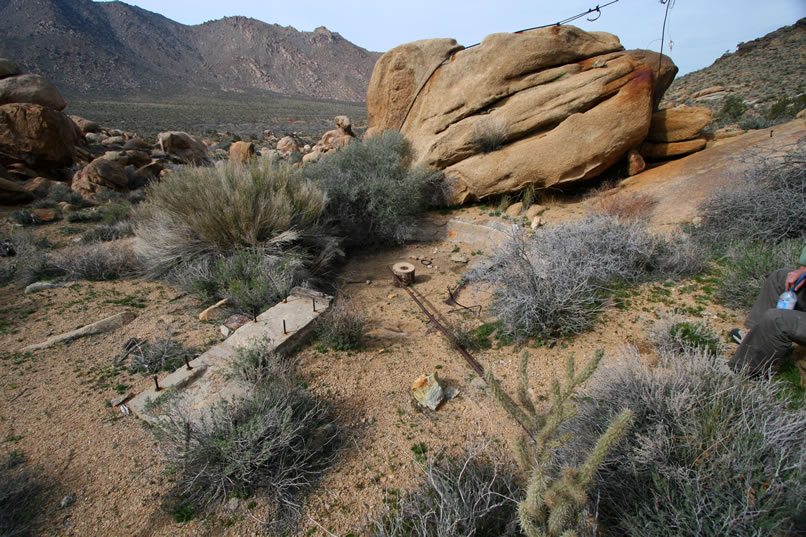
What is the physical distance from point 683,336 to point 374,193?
19.5ft

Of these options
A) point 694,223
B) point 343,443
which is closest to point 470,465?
point 343,443

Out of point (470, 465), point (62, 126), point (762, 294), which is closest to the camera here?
point (470, 465)

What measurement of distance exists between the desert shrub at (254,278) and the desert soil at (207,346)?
446 millimetres

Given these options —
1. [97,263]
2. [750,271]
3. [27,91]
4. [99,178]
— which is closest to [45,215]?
[99,178]

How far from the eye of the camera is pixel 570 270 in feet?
13.5

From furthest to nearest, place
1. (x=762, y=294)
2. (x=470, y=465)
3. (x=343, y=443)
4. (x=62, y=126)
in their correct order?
1. (x=62, y=126)
2. (x=762, y=294)
3. (x=343, y=443)
4. (x=470, y=465)

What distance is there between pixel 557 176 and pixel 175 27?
11408 centimetres

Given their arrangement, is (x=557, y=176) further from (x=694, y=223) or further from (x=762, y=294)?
(x=762, y=294)

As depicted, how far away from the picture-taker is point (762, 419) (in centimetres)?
182

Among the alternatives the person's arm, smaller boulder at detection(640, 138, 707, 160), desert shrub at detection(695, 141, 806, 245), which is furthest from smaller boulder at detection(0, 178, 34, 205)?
smaller boulder at detection(640, 138, 707, 160)

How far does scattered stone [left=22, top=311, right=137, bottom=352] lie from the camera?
11.5ft

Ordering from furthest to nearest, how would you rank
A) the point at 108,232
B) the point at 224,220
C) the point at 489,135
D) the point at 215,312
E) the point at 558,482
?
the point at 489,135 < the point at 108,232 < the point at 224,220 < the point at 215,312 < the point at 558,482

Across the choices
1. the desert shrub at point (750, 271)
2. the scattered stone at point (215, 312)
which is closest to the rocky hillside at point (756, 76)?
the desert shrub at point (750, 271)

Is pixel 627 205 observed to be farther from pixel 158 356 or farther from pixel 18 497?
pixel 18 497
